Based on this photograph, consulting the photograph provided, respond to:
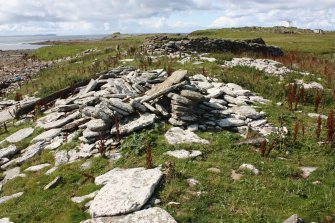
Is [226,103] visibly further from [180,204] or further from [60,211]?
[60,211]

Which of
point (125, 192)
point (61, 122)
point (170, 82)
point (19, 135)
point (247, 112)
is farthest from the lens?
point (19, 135)

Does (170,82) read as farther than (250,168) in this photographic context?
Yes

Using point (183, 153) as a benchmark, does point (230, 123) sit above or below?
above

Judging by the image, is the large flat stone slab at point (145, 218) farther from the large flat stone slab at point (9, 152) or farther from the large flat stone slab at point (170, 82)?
the large flat stone slab at point (9, 152)

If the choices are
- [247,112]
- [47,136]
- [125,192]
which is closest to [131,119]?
[47,136]

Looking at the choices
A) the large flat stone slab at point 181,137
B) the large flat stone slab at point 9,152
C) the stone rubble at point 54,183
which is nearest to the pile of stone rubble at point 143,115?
the large flat stone slab at point 9,152

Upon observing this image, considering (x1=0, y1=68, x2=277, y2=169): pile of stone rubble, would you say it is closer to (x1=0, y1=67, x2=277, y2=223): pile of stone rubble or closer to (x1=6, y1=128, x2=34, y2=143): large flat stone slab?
(x1=0, y1=67, x2=277, y2=223): pile of stone rubble

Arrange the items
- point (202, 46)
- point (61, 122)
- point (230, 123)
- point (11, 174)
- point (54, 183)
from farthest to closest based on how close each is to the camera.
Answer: point (202, 46), point (61, 122), point (230, 123), point (11, 174), point (54, 183)

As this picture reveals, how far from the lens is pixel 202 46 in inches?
1388

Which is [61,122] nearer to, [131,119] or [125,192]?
[131,119]

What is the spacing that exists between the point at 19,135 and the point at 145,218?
1144 centimetres

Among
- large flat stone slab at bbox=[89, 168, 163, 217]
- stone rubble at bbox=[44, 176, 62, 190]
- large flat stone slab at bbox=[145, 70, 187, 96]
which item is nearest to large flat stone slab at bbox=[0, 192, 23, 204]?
stone rubble at bbox=[44, 176, 62, 190]

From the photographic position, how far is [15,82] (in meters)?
36.0

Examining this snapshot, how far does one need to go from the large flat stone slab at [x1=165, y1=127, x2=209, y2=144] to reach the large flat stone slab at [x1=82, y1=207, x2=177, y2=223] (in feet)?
15.2
